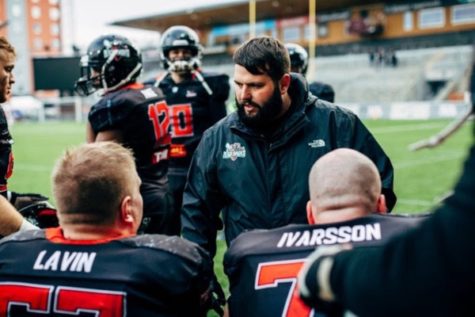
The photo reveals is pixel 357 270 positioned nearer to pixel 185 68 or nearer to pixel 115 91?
pixel 115 91

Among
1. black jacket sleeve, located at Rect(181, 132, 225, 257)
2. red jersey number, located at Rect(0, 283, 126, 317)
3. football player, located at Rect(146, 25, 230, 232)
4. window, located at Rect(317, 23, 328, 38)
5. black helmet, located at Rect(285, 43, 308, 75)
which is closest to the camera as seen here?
red jersey number, located at Rect(0, 283, 126, 317)

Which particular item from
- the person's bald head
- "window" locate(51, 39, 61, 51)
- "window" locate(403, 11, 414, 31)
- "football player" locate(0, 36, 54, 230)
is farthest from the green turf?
"window" locate(51, 39, 61, 51)

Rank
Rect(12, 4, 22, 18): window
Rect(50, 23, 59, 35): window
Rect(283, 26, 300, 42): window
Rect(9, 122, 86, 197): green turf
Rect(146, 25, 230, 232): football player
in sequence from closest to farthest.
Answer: Rect(146, 25, 230, 232): football player → Rect(9, 122, 86, 197): green turf → Rect(283, 26, 300, 42): window → Rect(12, 4, 22, 18): window → Rect(50, 23, 59, 35): window

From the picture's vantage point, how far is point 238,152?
9.98 feet

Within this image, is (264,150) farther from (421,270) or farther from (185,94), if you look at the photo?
(185,94)

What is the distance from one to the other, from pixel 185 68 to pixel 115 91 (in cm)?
145

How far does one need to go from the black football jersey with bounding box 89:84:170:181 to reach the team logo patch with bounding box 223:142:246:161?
959 mm

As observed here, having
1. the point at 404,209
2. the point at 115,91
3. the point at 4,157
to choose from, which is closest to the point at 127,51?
the point at 115,91

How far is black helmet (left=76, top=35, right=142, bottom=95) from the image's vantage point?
3938 mm

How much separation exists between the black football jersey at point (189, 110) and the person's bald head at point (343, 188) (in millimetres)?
3207

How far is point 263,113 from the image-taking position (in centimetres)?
301

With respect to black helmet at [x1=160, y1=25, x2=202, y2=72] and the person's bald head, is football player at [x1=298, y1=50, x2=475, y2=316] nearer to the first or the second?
the person's bald head

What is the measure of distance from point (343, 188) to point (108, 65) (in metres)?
2.49

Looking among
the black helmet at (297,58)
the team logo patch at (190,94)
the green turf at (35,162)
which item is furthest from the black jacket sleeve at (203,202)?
the green turf at (35,162)
